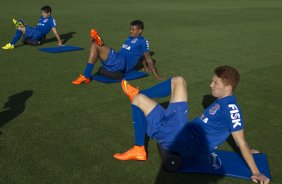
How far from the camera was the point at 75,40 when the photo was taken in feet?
43.0

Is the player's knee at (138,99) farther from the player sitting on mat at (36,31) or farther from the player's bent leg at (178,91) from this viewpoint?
the player sitting on mat at (36,31)

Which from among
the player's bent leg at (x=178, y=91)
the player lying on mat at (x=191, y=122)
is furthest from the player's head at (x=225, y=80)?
the player's bent leg at (x=178, y=91)

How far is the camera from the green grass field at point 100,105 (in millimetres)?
4465

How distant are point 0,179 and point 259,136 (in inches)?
154

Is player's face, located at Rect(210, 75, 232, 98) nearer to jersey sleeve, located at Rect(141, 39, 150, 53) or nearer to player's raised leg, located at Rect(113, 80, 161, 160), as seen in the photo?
player's raised leg, located at Rect(113, 80, 161, 160)

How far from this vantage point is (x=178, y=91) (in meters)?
4.43

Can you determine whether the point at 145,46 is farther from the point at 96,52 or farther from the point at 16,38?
the point at 16,38

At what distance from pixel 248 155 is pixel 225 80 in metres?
0.92

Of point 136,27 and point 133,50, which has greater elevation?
point 136,27

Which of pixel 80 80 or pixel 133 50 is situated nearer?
pixel 80 80

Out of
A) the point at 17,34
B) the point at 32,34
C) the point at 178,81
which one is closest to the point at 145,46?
the point at 178,81

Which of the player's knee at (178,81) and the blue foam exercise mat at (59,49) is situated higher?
the player's knee at (178,81)

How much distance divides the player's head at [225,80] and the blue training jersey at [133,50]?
4.50m

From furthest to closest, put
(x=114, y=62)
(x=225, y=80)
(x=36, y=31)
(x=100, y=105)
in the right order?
1. (x=36, y=31)
2. (x=114, y=62)
3. (x=100, y=105)
4. (x=225, y=80)
